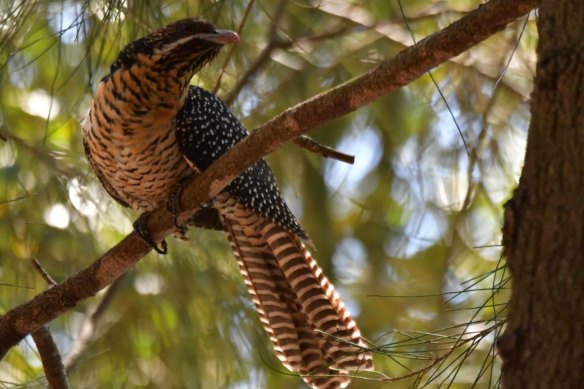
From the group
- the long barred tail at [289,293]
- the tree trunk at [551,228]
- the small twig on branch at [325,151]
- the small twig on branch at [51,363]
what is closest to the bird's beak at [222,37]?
the small twig on branch at [325,151]

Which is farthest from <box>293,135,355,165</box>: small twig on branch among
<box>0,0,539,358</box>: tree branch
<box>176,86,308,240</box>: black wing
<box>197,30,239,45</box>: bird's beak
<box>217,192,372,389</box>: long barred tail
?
<box>217,192,372,389</box>: long barred tail

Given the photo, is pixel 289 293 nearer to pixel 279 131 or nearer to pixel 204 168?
pixel 204 168

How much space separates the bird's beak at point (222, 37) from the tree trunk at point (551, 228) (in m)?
1.21

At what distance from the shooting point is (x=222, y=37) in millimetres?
2693

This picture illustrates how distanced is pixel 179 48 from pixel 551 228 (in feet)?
4.99

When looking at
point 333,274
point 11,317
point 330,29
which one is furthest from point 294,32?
point 11,317

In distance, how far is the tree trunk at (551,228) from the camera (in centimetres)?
142

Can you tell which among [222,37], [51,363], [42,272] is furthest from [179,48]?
[51,363]

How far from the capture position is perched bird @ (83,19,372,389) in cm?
290

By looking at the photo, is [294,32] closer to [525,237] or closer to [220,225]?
[220,225]

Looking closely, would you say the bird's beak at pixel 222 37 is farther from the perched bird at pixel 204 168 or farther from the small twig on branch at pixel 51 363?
the small twig on branch at pixel 51 363

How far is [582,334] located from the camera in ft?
4.61

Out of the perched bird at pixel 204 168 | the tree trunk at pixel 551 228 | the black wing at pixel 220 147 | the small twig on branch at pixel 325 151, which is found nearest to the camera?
the tree trunk at pixel 551 228

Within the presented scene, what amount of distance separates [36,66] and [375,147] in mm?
1475
